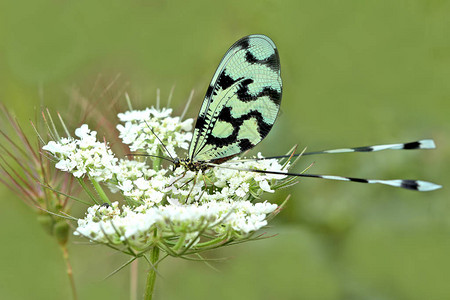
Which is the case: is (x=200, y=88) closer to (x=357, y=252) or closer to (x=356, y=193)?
(x=356, y=193)

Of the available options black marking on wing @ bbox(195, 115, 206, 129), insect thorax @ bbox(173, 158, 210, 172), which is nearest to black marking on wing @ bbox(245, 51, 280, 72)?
black marking on wing @ bbox(195, 115, 206, 129)

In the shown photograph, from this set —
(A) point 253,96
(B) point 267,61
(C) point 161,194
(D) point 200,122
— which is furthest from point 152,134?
(B) point 267,61

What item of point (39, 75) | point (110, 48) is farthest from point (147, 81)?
point (39, 75)

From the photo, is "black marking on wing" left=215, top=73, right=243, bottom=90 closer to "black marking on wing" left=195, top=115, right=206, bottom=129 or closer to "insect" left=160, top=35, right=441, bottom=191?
"insect" left=160, top=35, right=441, bottom=191

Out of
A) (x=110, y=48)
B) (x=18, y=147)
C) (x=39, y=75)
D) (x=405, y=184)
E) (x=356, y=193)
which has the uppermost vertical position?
(x=110, y=48)

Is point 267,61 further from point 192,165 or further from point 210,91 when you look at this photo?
point 192,165

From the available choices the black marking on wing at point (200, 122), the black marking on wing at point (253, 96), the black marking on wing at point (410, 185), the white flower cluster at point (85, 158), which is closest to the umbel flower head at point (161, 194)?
the white flower cluster at point (85, 158)
